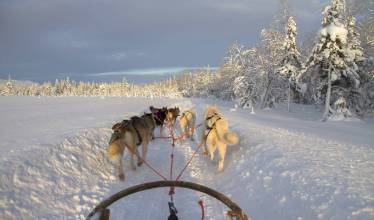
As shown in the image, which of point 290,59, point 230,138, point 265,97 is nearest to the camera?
point 230,138

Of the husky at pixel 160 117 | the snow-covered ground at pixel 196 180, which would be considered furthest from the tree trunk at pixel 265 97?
the snow-covered ground at pixel 196 180

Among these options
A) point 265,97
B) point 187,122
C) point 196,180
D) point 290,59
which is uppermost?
point 290,59

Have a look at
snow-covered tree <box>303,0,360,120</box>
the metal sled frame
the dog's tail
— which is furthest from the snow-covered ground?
snow-covered tree <box>303,0,360,120</box>

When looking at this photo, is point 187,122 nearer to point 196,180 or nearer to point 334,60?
point 196,180

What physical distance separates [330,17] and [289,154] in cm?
2242

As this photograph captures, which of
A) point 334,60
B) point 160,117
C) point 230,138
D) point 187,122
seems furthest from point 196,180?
point 334,60

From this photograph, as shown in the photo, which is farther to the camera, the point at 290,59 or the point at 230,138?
the point at 290,59

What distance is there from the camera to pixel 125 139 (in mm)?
8062

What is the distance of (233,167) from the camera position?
28.8ft

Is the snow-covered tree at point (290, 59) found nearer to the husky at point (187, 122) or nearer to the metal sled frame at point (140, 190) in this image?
the husky at point (187, 122)

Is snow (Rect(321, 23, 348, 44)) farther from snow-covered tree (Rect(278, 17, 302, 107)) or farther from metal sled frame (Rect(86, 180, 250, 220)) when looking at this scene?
metal sled frame (Rect(86, 180, 250, 220))

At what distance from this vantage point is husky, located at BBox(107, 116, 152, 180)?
300 inches

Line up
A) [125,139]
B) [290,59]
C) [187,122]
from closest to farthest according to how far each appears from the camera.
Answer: [125,139] → [187,122] → [290,59]

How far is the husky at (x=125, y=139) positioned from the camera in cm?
761
